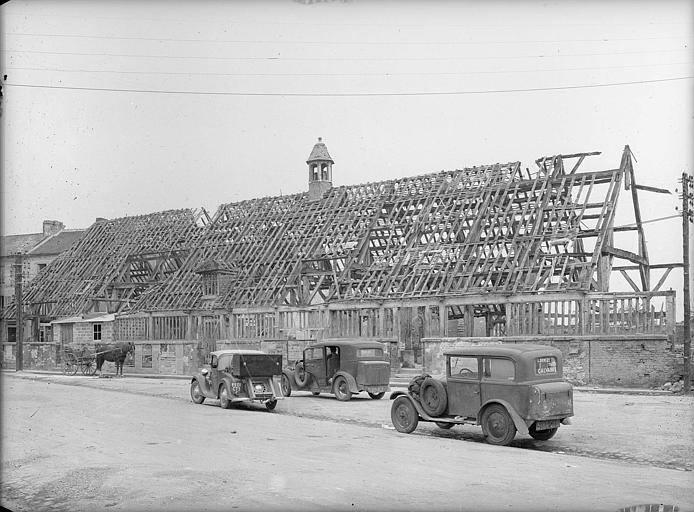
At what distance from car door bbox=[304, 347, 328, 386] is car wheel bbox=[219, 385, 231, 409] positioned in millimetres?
3983

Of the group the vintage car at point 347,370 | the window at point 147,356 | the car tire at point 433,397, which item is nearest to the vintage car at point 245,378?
the vintage car at point 347,370

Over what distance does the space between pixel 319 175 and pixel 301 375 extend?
20.9 metres

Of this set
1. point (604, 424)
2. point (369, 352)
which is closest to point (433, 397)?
point (604, 424)

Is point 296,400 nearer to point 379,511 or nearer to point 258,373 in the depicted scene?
point 258,373

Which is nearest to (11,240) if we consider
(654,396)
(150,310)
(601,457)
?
(150,310)

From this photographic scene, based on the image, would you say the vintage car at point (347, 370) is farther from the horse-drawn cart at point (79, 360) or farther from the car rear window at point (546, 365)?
the horse-drawn cart at point (79, 360)

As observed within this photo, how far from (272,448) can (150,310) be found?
30.5 meters

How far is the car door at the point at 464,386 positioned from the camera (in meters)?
14.9

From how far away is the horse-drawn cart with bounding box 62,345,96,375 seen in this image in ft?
129

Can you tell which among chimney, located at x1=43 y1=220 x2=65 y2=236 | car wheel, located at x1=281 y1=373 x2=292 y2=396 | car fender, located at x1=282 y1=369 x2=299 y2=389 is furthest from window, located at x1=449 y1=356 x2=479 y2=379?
chimney, located at x1=43 y1=220 x2=65 y2=236

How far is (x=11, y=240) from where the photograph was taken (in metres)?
68.5

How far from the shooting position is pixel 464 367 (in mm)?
15242

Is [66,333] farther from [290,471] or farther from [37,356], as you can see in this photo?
[290,471]

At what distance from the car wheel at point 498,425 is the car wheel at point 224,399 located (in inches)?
344
